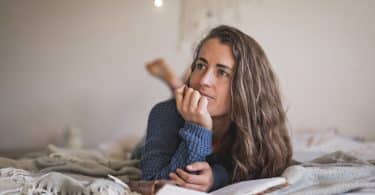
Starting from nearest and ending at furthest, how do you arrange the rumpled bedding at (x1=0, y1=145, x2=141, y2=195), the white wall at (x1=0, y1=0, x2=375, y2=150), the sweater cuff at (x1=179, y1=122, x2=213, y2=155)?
1. the rumpled bedding at (x1=0, y1=145, x2=141, y2=195)
2. the sweater cuff at (x1=179, y1=122, x2=213, y2=155)
3. the white wall at (x1=0, y1=0, x2=375, y2=150)

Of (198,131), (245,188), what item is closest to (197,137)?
(198,131)

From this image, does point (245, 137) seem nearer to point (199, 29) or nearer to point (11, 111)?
point (11, 111)

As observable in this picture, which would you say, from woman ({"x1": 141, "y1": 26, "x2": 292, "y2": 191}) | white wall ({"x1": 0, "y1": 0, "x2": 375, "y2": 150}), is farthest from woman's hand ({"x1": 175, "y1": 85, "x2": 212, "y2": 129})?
white wall ({"x1": 0, "y1": 0, "x2": 375, "y2": 150})

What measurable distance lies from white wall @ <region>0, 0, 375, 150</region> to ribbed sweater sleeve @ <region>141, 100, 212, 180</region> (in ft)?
1.28

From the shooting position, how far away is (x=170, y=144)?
64 centimetres

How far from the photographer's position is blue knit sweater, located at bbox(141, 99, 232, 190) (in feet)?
1.94

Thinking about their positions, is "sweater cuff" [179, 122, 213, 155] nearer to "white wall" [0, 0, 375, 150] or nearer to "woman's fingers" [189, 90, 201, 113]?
"woman's fingers" [189, 90, 201, 113]

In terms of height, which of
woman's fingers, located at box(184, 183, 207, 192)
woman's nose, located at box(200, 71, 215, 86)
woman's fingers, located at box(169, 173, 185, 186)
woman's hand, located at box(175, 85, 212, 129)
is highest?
woman's nose, located at box(200, 71, 215, 86)

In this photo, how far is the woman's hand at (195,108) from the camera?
601 millimetres

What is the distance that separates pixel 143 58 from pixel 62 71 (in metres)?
0.24

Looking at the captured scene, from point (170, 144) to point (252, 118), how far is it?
140 millimetres

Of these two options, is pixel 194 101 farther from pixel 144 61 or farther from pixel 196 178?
pixel 144 61

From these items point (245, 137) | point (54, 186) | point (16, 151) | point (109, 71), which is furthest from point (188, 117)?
point (109, 71)

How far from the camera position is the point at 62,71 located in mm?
1048
